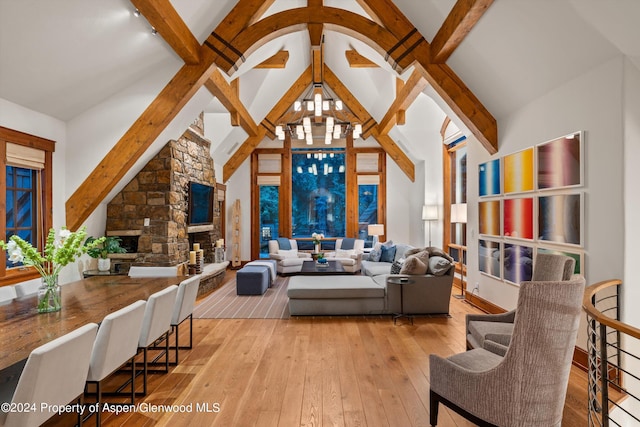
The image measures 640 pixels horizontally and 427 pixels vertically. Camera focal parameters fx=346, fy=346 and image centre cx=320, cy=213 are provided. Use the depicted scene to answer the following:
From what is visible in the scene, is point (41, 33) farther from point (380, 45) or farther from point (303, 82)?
point (303, 82)

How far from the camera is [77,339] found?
1676 millimetres

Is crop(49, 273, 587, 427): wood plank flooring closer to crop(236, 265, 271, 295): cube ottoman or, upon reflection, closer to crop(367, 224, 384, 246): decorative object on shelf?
crop(236, 265, 271, 295): cube ottoman

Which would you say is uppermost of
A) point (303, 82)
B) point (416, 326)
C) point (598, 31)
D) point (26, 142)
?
point (303, 82)

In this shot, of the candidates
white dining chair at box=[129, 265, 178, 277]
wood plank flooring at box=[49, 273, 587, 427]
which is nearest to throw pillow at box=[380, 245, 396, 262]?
wood plank flooring at box=[49, 273, 587, 427]

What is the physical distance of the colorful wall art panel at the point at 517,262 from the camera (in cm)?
388

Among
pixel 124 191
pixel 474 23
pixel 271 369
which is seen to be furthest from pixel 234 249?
pixel 474 23

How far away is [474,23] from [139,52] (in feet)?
12.2

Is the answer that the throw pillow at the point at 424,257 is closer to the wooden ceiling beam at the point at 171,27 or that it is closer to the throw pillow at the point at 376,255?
the throw pillow at the point at 376,255

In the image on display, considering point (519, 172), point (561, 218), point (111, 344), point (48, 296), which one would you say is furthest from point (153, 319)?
point (519, 172)

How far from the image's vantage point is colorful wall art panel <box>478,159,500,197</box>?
181 inches

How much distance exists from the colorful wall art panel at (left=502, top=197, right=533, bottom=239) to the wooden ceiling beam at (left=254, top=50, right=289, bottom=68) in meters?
4.91

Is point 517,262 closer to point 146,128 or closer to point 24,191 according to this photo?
point 146,128

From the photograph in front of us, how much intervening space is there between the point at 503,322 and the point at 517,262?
1409mm

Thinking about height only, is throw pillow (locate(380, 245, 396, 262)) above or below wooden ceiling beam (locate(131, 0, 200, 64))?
below
